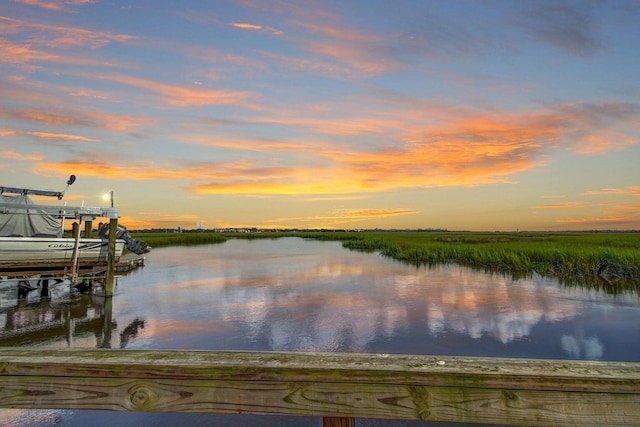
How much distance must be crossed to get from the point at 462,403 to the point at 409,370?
32 centimetres

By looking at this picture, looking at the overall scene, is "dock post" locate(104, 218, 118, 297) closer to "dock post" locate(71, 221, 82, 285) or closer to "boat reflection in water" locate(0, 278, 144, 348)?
"boat reflection in water" locate(0, 278, 144, 348)

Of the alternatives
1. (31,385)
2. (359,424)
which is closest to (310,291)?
(359,424)

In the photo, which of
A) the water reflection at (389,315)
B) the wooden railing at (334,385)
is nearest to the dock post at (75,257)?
the water reflection at (389,315)

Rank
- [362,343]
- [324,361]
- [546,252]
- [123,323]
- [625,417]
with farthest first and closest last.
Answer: [546,252] < [123,323] < [362,343] < [324,361] < [625,417]

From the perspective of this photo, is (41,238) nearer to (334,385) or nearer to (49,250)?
(49,250)

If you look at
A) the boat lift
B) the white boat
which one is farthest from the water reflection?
the white boat

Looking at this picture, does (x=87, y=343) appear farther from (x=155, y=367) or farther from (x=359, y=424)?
(x=155, y=367)

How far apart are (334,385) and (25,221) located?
21118 millimetres

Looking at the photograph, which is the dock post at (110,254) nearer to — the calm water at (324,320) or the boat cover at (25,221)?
the calm water at (324,320)

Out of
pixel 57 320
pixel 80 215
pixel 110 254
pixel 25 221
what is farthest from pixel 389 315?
pixel 25 221

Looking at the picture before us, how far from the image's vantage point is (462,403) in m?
2.03

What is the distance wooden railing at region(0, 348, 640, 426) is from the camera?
1.98 m

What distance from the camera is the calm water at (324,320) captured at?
11086 mm

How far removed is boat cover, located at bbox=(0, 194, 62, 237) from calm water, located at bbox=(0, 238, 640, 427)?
321 cm
